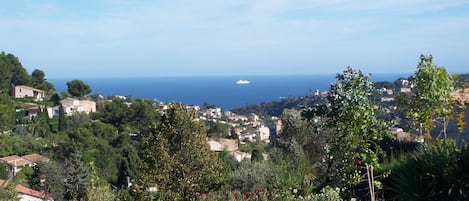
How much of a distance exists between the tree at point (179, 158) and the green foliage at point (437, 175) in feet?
14.8

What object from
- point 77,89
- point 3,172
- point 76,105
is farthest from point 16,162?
point 77,89

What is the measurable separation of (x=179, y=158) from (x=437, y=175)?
17.4 ft

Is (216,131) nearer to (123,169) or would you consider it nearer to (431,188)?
(123,169)

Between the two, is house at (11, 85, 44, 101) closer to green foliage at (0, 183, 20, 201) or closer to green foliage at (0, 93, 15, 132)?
green foliage at (0, 93, 15, 132)

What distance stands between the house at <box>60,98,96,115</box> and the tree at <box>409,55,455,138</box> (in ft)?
143

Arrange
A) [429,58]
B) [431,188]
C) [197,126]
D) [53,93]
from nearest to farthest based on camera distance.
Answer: [431,188]
[429,58]
[197,126]
[53,93]

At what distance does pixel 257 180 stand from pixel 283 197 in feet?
12.9

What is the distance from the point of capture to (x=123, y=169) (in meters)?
29.6

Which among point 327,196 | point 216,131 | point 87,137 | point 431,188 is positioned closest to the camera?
point 431,188

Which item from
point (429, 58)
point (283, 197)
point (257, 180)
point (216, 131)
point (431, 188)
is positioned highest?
point (429, 58)

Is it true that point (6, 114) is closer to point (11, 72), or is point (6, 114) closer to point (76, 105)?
point (76, 105)

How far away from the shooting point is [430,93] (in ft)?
19.5

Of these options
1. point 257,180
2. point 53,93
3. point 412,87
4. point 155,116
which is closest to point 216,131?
point 155,116

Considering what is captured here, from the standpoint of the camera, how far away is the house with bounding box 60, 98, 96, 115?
48031 mm
